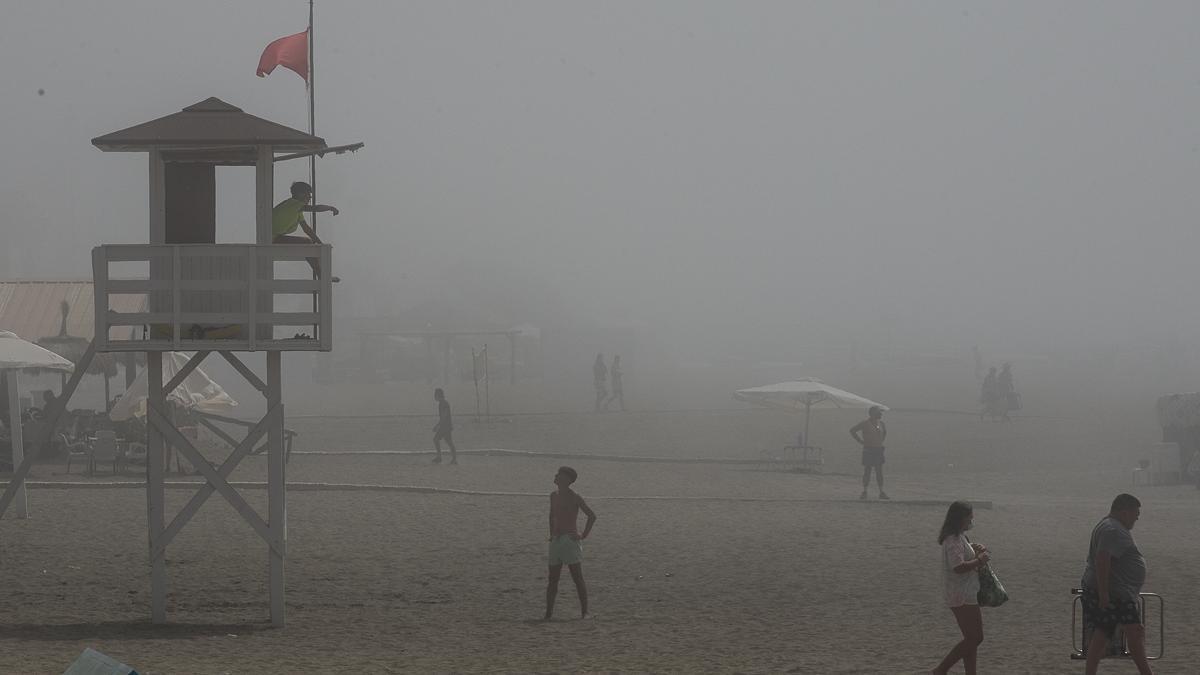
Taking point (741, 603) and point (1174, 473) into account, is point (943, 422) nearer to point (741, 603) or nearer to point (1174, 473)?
point (1174, 473)

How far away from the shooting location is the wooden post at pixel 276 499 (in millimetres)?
13141

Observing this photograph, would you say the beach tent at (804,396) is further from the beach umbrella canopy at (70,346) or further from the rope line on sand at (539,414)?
the beach umbrella canopy at (70,346)

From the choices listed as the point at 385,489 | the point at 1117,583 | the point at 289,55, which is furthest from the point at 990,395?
the point at 1117,583

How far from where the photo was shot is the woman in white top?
9.76 metres

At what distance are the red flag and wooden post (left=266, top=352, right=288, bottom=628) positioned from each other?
10.2ft

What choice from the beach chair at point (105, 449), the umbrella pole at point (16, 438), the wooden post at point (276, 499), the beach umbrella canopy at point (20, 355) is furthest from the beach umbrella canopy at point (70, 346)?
the wooden post at point (276, 499)

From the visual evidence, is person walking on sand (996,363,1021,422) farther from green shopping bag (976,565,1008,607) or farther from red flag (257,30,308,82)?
green shopping bag (976,565,1008,607)

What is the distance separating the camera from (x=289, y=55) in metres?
14.9

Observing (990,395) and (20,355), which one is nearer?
(20,355)

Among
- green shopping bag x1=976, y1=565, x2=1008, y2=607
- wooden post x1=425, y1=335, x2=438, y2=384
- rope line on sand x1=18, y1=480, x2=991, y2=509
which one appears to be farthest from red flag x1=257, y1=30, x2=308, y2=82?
wooden post x1=425, y1=335, x2=438, y2=384

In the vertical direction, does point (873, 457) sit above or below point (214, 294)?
below

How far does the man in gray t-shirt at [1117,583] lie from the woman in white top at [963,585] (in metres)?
0.74

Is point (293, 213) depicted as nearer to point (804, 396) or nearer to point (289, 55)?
point (289, 55)

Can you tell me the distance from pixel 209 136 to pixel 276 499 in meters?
3.39
